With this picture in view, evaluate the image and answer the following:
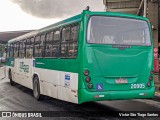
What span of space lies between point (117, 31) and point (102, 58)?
1.01 m

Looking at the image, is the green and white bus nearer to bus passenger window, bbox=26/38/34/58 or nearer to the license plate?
the license plate

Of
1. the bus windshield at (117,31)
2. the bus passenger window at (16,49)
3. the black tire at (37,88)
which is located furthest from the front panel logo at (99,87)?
the bus passenger window at (16,49)

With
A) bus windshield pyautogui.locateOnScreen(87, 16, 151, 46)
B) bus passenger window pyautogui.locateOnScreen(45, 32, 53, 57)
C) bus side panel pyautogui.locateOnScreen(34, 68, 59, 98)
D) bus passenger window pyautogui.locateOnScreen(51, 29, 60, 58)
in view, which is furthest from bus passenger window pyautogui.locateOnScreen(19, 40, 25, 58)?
bus windshield pyautogui.locateOnScreen(87, 16, 151, 46)

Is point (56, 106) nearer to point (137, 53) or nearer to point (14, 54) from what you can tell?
point (137, 53)

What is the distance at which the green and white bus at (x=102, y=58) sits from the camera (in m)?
8.82

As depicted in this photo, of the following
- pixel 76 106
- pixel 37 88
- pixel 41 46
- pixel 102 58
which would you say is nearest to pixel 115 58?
pixel 102 58

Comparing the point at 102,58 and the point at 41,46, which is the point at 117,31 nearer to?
the point at 102,58

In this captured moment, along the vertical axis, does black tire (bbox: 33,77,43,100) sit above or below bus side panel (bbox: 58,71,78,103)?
below

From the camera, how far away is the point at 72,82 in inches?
360

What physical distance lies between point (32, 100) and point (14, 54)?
596 cm

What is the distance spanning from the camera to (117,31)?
9375 millimetres

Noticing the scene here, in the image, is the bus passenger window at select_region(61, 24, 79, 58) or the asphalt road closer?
the bus passenger window at select_region(61, 24, 79, 58)

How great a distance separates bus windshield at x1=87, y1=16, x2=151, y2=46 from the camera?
903 centimetres

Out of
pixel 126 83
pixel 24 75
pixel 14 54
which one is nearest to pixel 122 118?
pixel 126 83
